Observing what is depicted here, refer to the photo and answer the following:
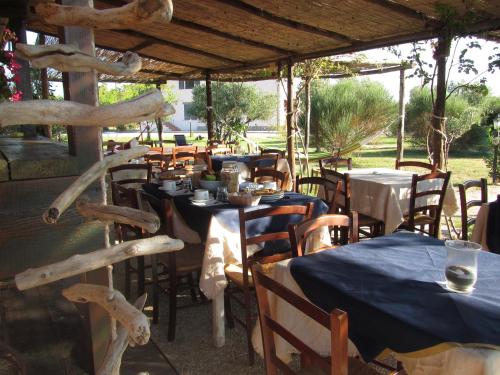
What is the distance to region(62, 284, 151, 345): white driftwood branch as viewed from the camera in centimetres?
78

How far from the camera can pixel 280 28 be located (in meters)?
4.50

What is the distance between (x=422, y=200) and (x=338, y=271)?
2.59 meters

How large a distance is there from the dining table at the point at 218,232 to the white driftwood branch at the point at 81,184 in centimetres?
148

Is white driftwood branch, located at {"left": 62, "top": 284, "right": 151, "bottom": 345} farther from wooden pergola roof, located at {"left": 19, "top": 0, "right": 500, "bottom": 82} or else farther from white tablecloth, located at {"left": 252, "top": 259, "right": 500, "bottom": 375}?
wooden pergola roof, located at {"left": 19, "top": 0, "right": 500, "bottom": 82}

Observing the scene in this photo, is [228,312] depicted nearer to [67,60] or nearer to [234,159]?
[67,60]

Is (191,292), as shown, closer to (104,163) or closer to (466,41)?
(104,163)

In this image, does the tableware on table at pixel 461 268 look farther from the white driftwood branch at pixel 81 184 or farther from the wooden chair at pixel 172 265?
the wooden chair at pixel 172 265

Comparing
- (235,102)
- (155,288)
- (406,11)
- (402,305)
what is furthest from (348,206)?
(235,102)

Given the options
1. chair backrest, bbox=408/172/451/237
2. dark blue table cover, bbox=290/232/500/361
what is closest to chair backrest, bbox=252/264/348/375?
dark blue table cover, bbox=290/232/500/361

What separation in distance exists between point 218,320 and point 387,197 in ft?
6.27

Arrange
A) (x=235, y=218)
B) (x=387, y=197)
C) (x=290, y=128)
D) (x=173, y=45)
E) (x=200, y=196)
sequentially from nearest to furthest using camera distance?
(x=235, y=218), (x=200, y=196), (x=387, y=197), (x=173, y=45), (x=290, y=128)

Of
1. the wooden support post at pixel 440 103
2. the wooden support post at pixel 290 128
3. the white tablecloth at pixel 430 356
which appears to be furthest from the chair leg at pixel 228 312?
the wooden support post at pixel 290 128

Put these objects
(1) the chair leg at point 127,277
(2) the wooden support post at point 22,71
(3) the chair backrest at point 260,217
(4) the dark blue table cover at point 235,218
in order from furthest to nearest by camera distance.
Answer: (2) the wooden support post at point 22,71 < (1) the chair leg at point 127,277 < (4) the dark blue table cover at point 235,218 < (3) the chair backrest at point 260,217

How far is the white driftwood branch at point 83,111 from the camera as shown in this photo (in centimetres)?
68
